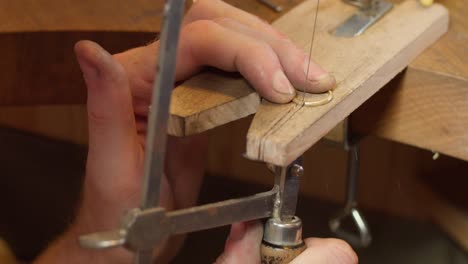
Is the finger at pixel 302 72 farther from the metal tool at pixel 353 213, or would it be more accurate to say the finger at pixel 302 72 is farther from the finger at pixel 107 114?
the metal tool at pixel 353 213

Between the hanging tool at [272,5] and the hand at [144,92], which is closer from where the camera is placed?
the hand at [144,92]

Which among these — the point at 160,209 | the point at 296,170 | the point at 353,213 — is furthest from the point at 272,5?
the point at 160,209

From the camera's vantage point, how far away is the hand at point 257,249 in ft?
1.84

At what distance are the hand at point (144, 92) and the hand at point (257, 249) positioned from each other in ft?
0.28

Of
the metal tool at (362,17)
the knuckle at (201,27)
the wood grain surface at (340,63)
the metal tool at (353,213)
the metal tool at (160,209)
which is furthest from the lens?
the metal tool at (353,213)

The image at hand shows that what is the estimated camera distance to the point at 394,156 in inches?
49.1

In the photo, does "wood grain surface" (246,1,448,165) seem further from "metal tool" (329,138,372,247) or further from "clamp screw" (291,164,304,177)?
"metal tool" (329,138,372,247)

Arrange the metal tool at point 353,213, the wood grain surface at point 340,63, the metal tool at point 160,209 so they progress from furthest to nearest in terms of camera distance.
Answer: the metal tool at point 353,213 → the wood grain surface at point 340,63 → the metal tool at point 160,209

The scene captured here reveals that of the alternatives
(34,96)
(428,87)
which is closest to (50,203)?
(34,96)

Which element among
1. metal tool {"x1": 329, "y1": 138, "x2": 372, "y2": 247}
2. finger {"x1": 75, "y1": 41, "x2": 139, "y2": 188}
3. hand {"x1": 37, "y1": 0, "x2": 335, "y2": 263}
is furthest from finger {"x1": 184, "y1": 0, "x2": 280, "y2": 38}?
metal tool {"x1": 329, "y1": 138, "x2": 372, "y2": 247}

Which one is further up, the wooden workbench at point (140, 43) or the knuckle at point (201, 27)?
the knuckle at point (201, 27)

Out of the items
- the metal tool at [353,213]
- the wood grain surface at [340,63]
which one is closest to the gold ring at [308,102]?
the wood grain surface at [340,63]

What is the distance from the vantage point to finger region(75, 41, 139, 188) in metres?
0.59

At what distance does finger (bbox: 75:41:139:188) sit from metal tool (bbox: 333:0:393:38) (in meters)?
0.20
